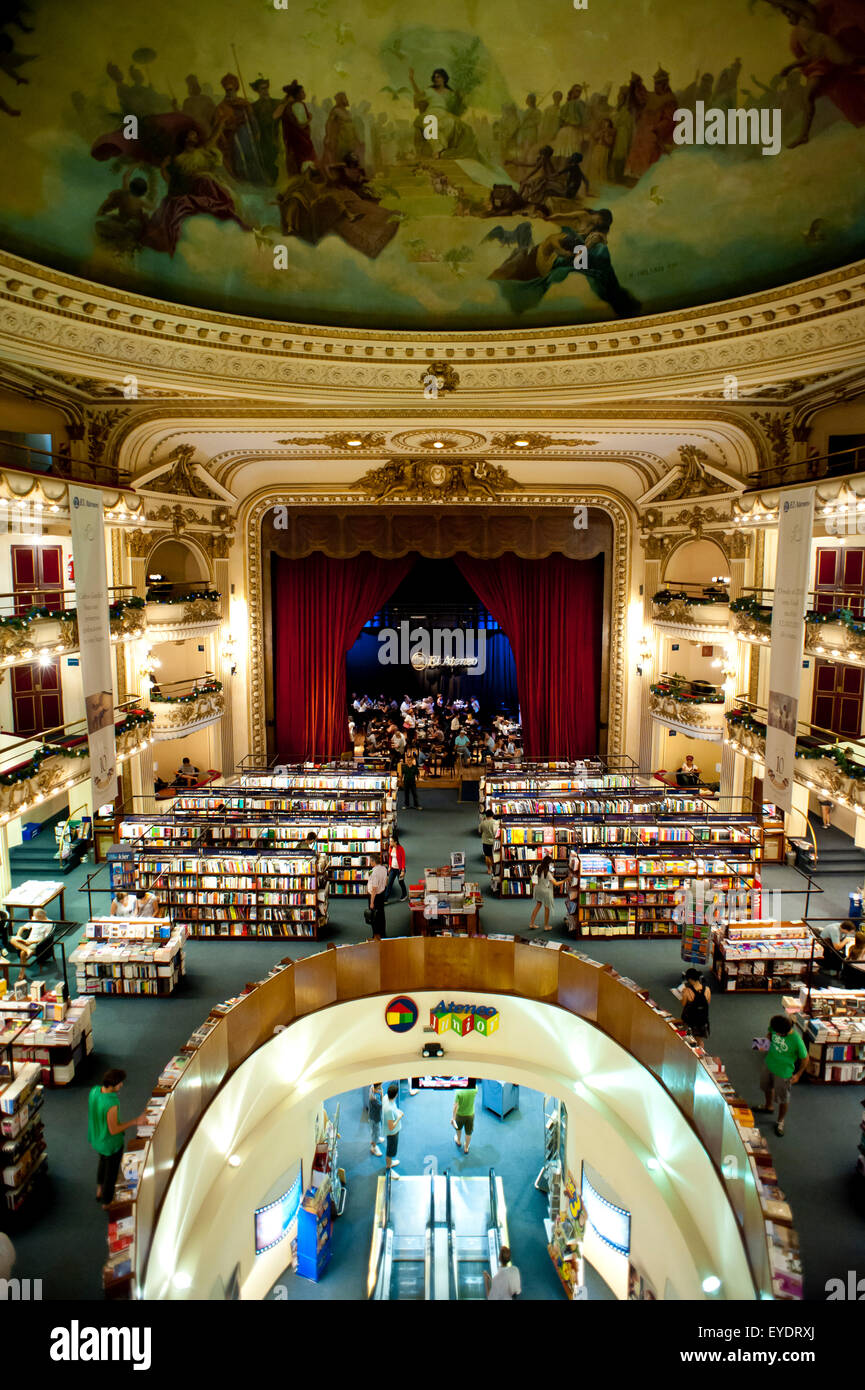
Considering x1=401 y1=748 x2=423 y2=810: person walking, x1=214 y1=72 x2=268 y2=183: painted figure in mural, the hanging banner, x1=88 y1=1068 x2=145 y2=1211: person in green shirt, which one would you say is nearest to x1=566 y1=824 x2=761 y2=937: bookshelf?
x1=401 y1=748 x2=423 y2=810: person walking

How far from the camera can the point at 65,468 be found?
1157cm

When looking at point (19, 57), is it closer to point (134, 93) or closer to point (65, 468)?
point (134, 93)

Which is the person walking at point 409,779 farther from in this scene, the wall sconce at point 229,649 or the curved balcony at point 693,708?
the curved balcony at point 693,708

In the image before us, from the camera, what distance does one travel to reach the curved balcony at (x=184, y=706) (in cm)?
1370

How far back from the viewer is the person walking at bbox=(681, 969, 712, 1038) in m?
7.51

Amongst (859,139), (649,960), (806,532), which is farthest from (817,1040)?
(859,139)

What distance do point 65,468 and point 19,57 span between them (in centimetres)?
497

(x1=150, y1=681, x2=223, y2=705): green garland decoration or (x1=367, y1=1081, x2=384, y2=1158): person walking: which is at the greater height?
(x1=150, y1=681, x2=223, y2=705): green garland decoration

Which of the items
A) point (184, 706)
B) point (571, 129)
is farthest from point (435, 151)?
point (184, 706)

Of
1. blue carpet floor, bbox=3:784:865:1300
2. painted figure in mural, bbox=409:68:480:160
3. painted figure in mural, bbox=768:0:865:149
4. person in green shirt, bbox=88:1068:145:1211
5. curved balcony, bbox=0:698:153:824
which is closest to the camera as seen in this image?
blue carpet floor, bbox=3:784:865:1300

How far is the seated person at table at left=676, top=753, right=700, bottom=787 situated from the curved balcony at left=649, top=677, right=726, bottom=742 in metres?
1.27

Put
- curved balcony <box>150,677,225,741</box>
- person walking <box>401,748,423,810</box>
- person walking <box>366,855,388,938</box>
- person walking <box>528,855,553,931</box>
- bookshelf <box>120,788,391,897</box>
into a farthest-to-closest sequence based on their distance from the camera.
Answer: person walking <box>401,748,423,810</box>, curved balcony <box>150,677,225,741</box>, bookshelf <box>120,788,391,897</box>, person walking <box>528,855,553,931</box>, person walking <box>366,855,388,938</box>

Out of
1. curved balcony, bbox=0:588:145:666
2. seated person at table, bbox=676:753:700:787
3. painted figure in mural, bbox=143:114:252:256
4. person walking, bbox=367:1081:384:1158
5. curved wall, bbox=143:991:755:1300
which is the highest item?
painted figure in mural, bbox=143:114:252:256

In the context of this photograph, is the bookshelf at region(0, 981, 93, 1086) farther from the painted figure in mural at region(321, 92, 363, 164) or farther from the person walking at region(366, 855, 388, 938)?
the painted figure in mural at region(321, 92, 363, 164)
